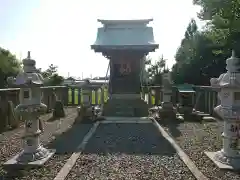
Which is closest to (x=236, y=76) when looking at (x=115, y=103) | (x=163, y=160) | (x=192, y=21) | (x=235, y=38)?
(x=163, y=160)

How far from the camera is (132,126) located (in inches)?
360

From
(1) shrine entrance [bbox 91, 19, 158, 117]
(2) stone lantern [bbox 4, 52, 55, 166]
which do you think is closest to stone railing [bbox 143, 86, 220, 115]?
(1) shrine entrance [bbox 91, 19, 158, 117]

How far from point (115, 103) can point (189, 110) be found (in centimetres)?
365

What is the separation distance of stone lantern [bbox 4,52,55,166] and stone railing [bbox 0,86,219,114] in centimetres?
349

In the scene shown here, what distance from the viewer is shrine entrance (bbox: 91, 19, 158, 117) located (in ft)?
40.2

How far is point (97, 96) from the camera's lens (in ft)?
47.2

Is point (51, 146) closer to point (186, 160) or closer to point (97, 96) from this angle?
point (186, 160)

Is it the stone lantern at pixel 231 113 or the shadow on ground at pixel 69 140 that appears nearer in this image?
the stone lantern at pixel 231 113

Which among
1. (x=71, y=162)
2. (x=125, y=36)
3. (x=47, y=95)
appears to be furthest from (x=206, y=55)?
(x=71, y=162)

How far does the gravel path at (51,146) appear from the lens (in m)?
4.38

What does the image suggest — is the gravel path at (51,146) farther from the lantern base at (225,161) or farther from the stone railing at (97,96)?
the lantern base at (225,161)

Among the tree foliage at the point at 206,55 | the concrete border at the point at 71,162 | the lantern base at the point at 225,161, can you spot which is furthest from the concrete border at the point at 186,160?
the tree foliage at the point at 206,55

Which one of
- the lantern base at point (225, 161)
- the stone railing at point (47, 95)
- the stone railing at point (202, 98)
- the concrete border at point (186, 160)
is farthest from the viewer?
the stone railing at point (202, 98)

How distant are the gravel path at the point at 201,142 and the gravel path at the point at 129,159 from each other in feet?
1.26
